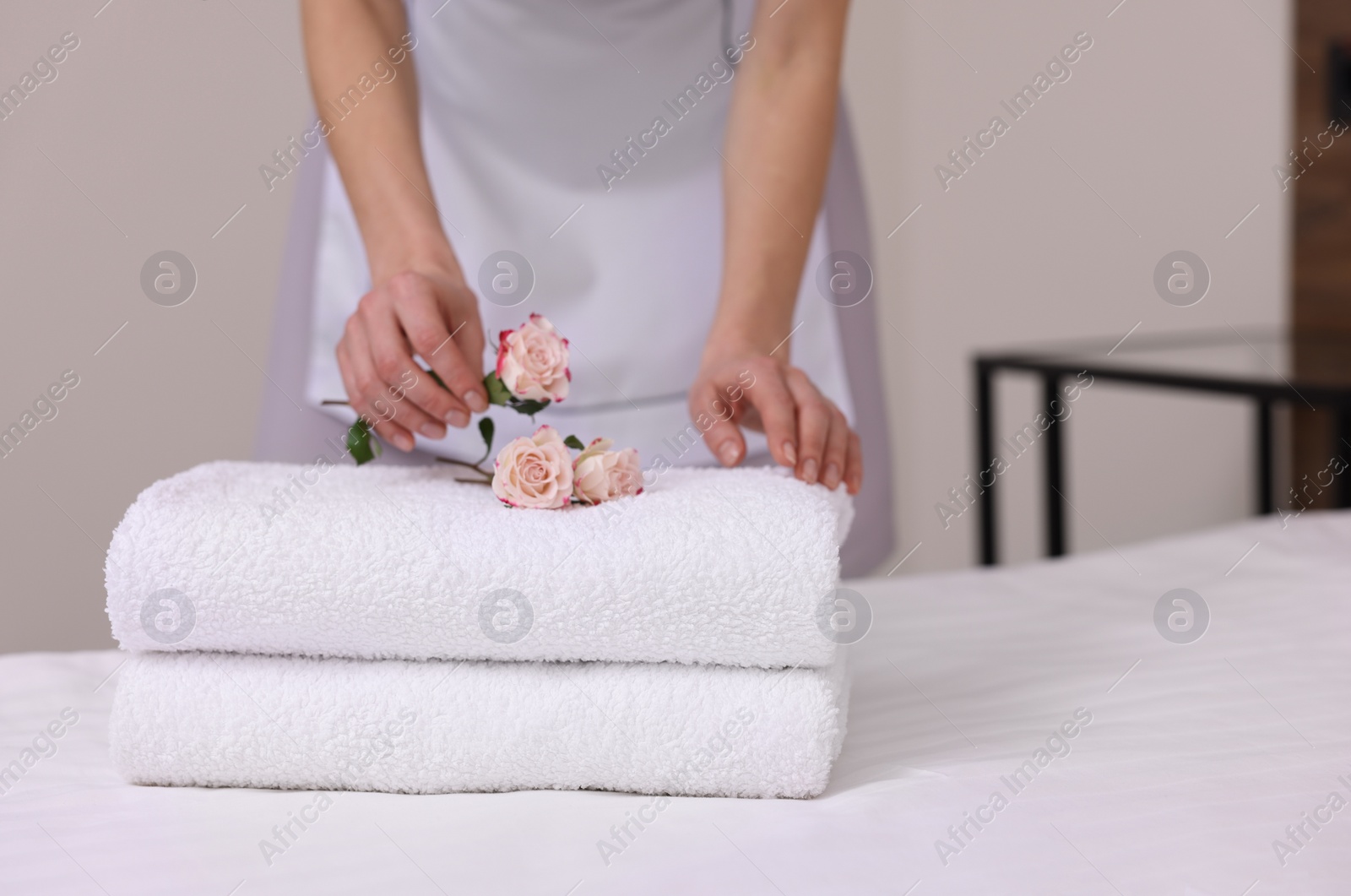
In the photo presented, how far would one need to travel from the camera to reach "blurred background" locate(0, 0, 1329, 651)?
5.13 ft

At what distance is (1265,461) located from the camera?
216 cm

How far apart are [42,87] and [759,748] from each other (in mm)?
1365

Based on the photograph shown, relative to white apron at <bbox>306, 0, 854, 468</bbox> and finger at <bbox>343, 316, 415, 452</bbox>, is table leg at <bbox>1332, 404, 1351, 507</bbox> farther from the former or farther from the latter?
finger at <bbox>343, 316, 415, 452</bbox>

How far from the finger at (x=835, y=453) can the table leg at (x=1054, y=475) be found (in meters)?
1.19

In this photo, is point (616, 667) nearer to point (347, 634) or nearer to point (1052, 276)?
point (347, 634)

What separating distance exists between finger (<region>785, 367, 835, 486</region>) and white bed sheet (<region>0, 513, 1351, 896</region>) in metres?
0.16

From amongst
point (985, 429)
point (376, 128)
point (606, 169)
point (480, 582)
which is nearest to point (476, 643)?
point (480, 582)

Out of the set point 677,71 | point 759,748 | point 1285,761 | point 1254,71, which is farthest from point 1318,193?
point 759,748

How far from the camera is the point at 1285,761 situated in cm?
59

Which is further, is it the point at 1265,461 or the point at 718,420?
the point at 1265,461

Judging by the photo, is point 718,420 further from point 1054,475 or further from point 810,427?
point 1054,475

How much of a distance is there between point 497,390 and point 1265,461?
1918 millimetres

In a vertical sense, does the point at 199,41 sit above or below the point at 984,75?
above

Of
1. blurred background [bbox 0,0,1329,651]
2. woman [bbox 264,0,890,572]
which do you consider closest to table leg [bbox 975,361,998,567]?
blurred background [bbox 0,0,1329,651]
